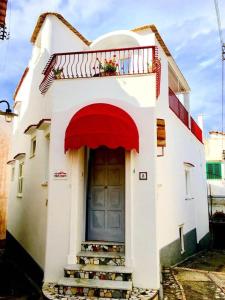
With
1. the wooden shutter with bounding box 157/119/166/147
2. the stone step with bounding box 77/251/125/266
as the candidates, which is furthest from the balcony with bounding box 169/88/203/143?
the stone step with bounding box 77/251/125/266

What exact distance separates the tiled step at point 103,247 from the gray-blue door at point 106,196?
1.34 feet

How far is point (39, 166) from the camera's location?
11.3 meters

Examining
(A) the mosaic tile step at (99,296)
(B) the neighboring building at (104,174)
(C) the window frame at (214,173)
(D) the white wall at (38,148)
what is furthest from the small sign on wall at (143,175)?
(C) the window frame at (214,173)

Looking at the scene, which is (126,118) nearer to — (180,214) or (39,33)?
(180,214)

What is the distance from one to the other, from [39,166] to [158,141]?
4.93 m

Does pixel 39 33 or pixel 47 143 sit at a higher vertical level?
pixel 39 33

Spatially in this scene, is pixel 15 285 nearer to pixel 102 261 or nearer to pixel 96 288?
pixel 102 261

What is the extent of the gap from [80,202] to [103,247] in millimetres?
1537

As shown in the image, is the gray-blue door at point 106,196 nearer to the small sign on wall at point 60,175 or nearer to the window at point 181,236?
the small sign on wall at point 60,175

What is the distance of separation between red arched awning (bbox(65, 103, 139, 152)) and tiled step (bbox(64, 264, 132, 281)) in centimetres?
336

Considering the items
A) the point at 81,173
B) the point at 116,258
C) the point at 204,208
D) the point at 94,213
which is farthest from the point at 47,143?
the point at 204,208

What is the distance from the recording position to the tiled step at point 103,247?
28.3 ft

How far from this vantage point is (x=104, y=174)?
32.0 feet

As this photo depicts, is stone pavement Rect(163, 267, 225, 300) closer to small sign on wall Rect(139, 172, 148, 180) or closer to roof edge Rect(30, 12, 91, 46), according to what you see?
small sign on wall Rect(139, 172, 148, 180)
